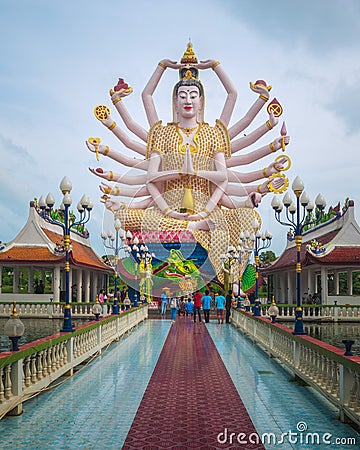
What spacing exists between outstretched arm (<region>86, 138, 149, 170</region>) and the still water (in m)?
11.5

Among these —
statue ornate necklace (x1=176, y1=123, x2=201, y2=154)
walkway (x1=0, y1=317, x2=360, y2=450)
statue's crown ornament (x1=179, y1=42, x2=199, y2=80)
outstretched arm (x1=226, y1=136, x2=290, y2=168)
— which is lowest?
walkway (x1=0, y1=317, x2=360, y2=450)

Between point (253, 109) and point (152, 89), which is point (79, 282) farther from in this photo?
point (253, 109)

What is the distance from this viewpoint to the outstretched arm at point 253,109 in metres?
31.2

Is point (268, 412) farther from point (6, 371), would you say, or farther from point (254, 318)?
point (254, 318)

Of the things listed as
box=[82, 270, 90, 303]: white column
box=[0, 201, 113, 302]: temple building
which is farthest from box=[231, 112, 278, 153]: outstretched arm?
box=[82, 270, 90, 303]: white column

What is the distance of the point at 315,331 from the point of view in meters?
19.5

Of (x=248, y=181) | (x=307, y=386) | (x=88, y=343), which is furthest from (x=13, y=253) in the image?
(x=307, y=386)

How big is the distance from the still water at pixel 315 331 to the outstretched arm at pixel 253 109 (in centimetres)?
1369

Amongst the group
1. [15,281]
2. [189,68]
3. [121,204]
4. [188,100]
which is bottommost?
[15,281]

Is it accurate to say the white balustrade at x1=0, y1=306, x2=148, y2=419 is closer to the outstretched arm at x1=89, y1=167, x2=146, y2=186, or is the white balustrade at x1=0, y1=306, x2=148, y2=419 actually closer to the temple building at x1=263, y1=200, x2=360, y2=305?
the temple building at x1=263, y1=200, x2=360, y2=305

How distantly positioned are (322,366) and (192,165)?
982 inches

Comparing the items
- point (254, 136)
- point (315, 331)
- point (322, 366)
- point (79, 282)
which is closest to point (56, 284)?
point (79, 282)

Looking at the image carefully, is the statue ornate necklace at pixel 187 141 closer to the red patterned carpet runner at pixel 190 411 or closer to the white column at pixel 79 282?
the white column at pixel 79 282

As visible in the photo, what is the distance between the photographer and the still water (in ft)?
51.3
